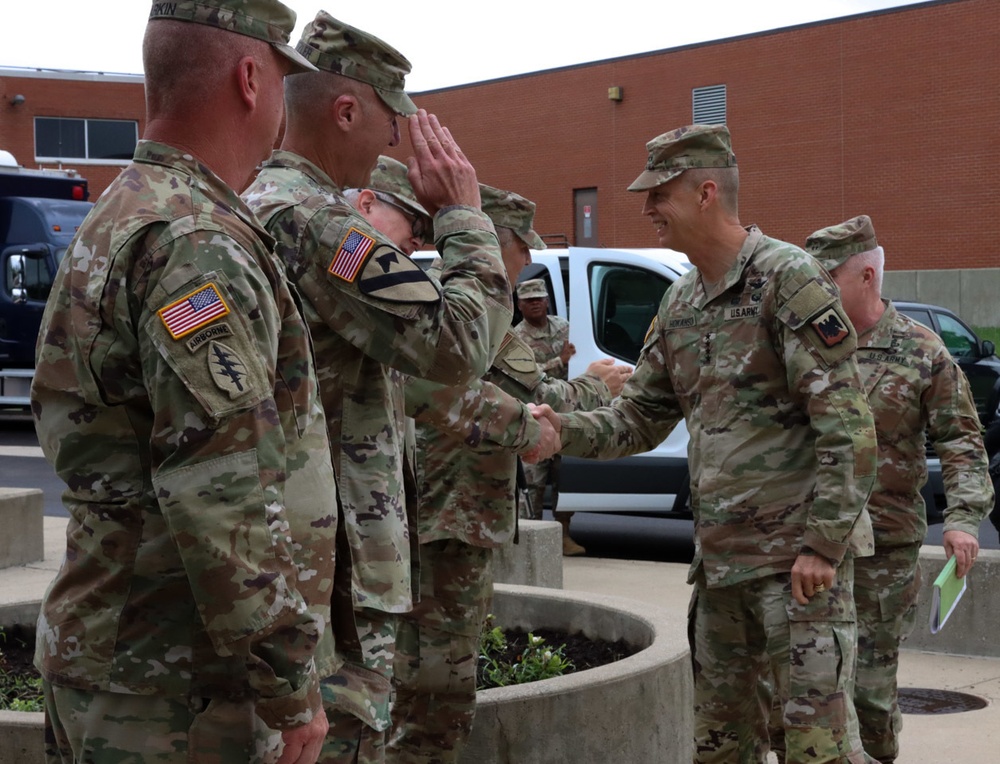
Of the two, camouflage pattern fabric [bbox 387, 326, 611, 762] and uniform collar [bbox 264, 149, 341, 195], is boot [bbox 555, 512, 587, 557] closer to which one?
camouflage pattern fabric [bbox 387, 326, 611, 762]

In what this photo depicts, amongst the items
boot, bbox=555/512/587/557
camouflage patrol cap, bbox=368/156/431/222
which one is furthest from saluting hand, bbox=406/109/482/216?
boot, bbox=555/512/587/557

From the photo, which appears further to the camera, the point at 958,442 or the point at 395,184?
the point at 958,442

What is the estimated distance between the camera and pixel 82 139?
4022 centimetres

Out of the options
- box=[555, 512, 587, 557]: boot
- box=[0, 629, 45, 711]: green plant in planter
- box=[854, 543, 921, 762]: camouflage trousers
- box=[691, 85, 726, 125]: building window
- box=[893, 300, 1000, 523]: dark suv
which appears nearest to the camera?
box=[0, 629, 45, 711]: green plant in planter

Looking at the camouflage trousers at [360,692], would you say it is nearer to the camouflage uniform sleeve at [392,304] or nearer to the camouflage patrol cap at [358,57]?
the camouflage uniform sleeve at [392,304]

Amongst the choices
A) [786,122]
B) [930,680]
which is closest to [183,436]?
[930,680]

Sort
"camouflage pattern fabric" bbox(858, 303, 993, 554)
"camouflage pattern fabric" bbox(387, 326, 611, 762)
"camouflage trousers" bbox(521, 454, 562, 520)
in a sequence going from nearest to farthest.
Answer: "camouflage pattern fabric" bbox(387, 326, 611, 762)
"camouflage pattern fabric" bbox(858, 303, 993, 554)
"camouflage trousers" bbox(521, 454, 562, 520)

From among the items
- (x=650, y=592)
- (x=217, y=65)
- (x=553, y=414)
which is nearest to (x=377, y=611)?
(x=217, y=65)

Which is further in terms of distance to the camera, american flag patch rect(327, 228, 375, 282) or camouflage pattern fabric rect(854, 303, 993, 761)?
camouflage pattern fabric rect(854, 303, 993, 761)

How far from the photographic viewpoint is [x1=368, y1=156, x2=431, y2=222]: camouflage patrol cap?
3.88 meters

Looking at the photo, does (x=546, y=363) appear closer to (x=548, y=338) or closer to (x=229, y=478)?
(x=548, y=338)

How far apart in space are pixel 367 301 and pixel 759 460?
1777 millimetres

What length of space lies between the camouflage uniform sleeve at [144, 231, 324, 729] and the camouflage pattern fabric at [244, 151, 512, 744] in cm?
57

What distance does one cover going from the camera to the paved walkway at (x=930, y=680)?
18.3ft
